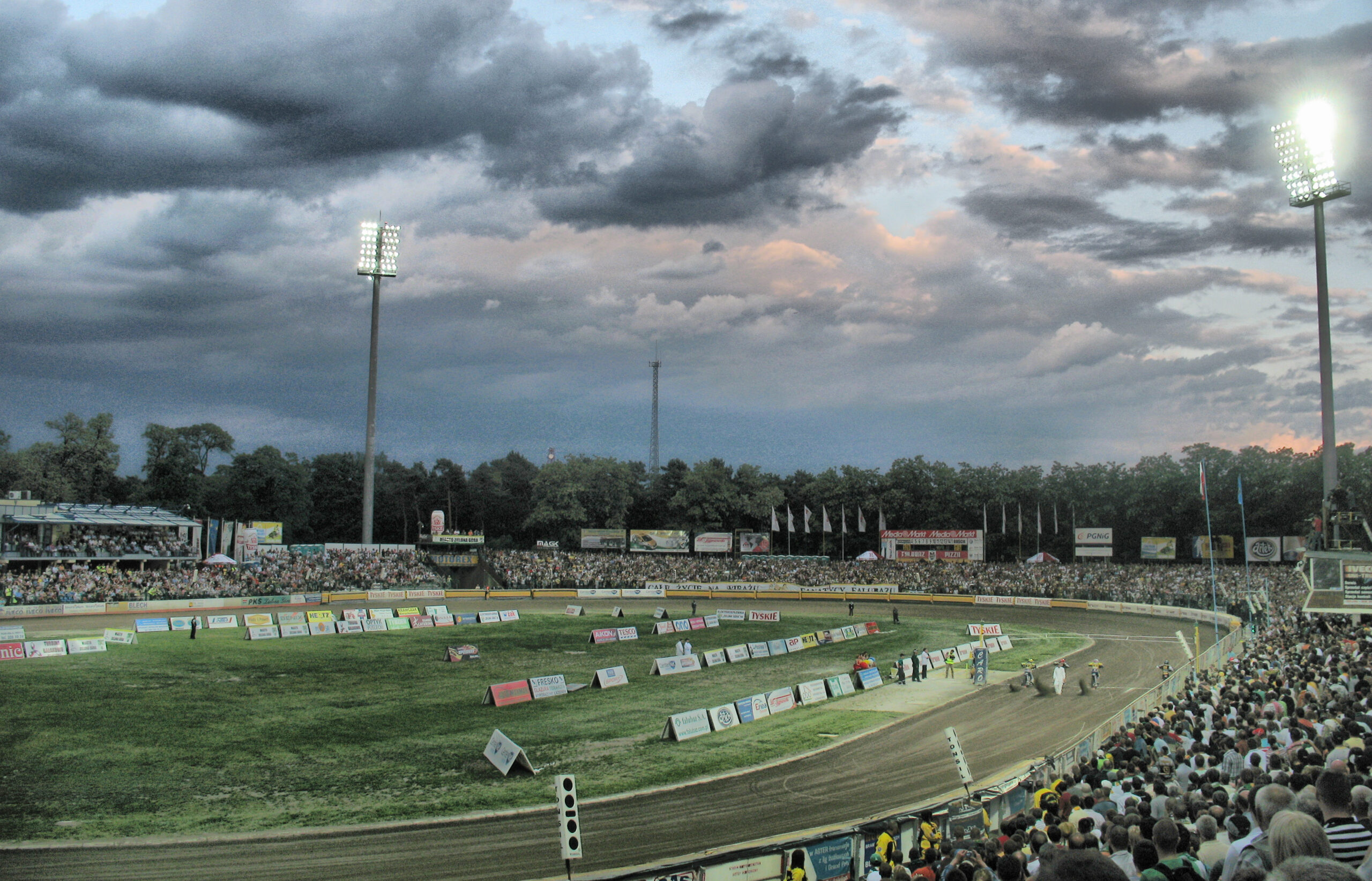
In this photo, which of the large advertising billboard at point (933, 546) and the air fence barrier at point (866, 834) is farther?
the large advertising billboard at point (933, 546)

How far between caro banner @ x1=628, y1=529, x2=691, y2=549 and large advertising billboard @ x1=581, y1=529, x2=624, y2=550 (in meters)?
1.28

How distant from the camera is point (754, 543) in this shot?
3782 inches

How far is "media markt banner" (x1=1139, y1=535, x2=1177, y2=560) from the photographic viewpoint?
7712cm

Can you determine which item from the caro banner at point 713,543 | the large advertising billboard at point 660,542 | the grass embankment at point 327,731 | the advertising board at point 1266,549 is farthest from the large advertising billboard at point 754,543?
A: the grass embankment at point 327,731

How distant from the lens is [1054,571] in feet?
240

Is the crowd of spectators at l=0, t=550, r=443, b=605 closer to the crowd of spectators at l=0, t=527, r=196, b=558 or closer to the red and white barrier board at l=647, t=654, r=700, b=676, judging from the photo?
the crowd of spectators at l=0, t=527, r=196, b=558

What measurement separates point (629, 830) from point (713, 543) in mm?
77763

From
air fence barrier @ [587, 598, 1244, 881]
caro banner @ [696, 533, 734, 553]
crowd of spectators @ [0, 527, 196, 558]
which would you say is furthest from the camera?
caro banner @ [696, 533, 734, 553]

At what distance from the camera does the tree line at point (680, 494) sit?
85500mm

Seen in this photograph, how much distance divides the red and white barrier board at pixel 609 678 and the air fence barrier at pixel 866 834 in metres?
16.2

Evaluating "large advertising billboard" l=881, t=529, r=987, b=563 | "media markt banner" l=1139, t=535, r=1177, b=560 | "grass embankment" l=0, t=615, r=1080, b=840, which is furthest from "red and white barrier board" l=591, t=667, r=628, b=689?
"media markt banner" l=1139, t=535, r=1177, b=560

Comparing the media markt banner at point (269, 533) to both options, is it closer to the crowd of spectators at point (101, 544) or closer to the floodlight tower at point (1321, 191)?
the crowd of spectators at point (101, 544)

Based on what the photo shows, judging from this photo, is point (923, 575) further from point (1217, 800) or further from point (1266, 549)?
point (1217, 800)

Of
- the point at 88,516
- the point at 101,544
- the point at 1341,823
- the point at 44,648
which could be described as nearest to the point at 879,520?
the point at 101,544
